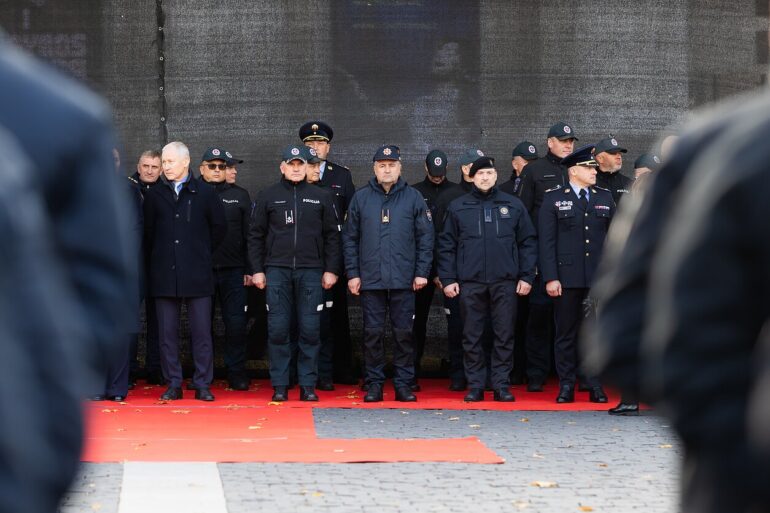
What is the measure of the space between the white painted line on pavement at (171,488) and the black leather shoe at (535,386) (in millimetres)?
5683

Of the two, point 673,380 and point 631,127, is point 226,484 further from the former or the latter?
point 631,127

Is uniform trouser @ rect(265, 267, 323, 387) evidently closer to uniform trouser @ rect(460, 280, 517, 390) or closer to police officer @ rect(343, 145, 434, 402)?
police officer @ rect(343, 145, 434, 402)

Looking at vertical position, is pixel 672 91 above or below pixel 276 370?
above

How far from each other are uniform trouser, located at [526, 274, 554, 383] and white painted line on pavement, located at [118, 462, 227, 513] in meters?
5.75

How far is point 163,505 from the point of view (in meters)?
7.18

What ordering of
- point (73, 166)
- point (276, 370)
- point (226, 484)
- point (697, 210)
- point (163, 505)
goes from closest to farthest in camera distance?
point (697, 210)
point (73, 166)
point (163, 505)
point (226, 484)
point (276, 370)

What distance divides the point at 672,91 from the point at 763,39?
1.78 meters

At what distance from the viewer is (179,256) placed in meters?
12.5

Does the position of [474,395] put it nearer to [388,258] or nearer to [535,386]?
[535,386]

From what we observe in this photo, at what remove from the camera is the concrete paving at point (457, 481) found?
7273 millimetres

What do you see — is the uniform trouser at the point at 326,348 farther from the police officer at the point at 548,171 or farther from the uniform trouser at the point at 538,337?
the police officer at the point at 548,171

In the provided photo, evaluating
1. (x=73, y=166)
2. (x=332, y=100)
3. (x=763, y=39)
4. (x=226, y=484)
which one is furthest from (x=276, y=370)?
(x=73, y=166)

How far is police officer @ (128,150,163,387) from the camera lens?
12.7 m

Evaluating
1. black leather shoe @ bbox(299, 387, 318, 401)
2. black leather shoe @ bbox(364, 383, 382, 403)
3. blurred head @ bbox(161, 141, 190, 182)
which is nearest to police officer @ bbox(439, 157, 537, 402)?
black leather shoe @ bbox(364, 383, 382, 403)
